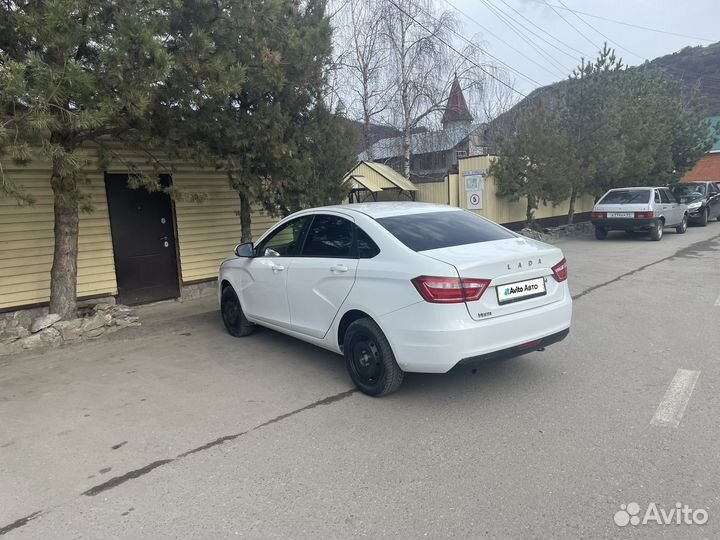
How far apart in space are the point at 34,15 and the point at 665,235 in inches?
733

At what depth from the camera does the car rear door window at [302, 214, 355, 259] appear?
4.64m

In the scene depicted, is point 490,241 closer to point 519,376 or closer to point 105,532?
point 519,376

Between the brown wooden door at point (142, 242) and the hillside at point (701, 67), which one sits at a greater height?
the hillside at point (701, 67)

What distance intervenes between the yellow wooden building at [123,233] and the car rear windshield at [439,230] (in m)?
4.55

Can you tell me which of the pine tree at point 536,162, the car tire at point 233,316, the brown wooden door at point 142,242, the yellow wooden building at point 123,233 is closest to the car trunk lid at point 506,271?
the car tire at point 233,316

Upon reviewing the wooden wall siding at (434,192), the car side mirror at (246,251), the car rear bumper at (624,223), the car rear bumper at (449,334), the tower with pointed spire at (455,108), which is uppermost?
the tower with pointed spire at (455,108)

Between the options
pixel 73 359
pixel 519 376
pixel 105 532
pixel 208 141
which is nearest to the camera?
pixel 105 532

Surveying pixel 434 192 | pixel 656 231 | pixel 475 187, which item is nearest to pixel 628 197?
pixel 656 231

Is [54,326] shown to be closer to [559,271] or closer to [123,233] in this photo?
[123,233]

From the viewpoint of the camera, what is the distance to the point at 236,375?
506 cm

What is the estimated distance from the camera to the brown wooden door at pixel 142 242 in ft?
26.1

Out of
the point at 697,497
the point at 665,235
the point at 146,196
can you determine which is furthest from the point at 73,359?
the point at 665,235

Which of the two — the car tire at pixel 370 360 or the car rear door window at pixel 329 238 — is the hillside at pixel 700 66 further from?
the car tire at pixel 370 360

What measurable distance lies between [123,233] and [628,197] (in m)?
14.4
